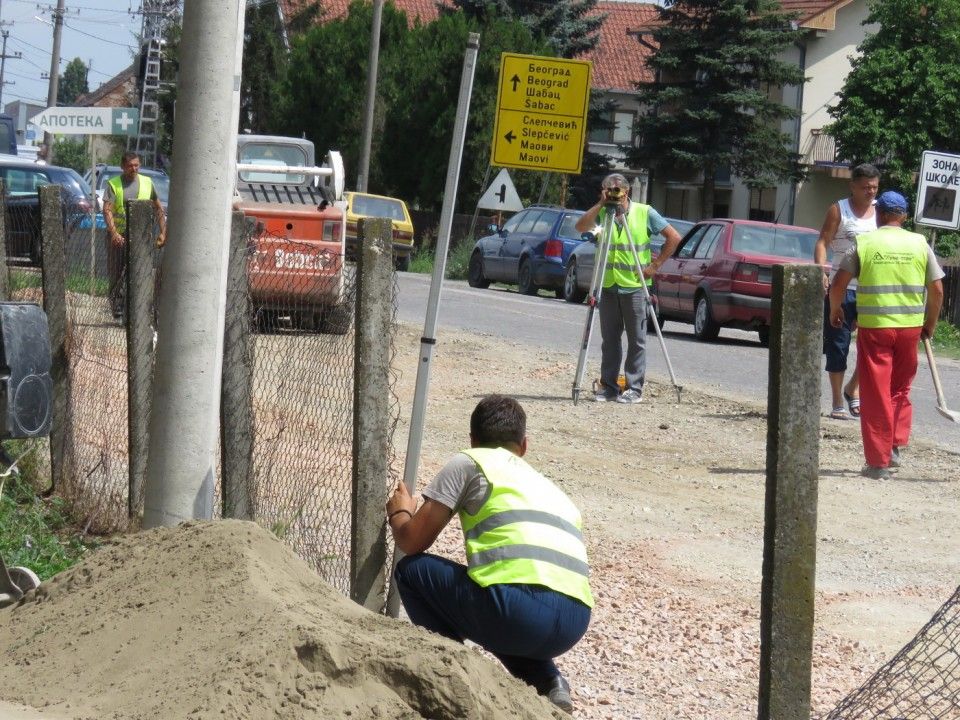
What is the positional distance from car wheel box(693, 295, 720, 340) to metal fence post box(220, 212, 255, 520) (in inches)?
554

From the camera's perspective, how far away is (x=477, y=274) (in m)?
32.0

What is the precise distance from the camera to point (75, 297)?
26.2ft

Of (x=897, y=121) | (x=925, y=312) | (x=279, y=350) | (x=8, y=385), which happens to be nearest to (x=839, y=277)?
(x=925, y=312)

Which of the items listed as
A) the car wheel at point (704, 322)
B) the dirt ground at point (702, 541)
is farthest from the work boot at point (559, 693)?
the car wheel at point (704, 322)

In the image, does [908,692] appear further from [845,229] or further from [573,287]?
[573,287]

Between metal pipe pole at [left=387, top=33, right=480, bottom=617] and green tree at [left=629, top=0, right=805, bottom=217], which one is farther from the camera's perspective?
green tree at [left=629, top=0, right=805, bottom=217]

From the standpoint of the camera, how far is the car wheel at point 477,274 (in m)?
31.7

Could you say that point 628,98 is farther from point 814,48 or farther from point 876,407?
point 876,407

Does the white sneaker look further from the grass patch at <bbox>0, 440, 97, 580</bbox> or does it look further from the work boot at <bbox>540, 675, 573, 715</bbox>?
the work boot at <bbox>540, 675, 573, 715</bbox>

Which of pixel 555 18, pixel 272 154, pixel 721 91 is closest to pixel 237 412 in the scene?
pixel 272 154

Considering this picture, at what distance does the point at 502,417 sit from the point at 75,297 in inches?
144

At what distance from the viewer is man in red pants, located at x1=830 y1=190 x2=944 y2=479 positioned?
9.41 metres

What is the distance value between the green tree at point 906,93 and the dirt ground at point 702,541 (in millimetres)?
32858

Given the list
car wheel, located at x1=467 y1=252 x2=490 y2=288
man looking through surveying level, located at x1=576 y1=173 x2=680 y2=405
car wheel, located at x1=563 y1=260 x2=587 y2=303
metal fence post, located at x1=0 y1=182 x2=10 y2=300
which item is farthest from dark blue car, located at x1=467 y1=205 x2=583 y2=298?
metal fence post, located at x1=0 y1=182 x2=10 y2=300
